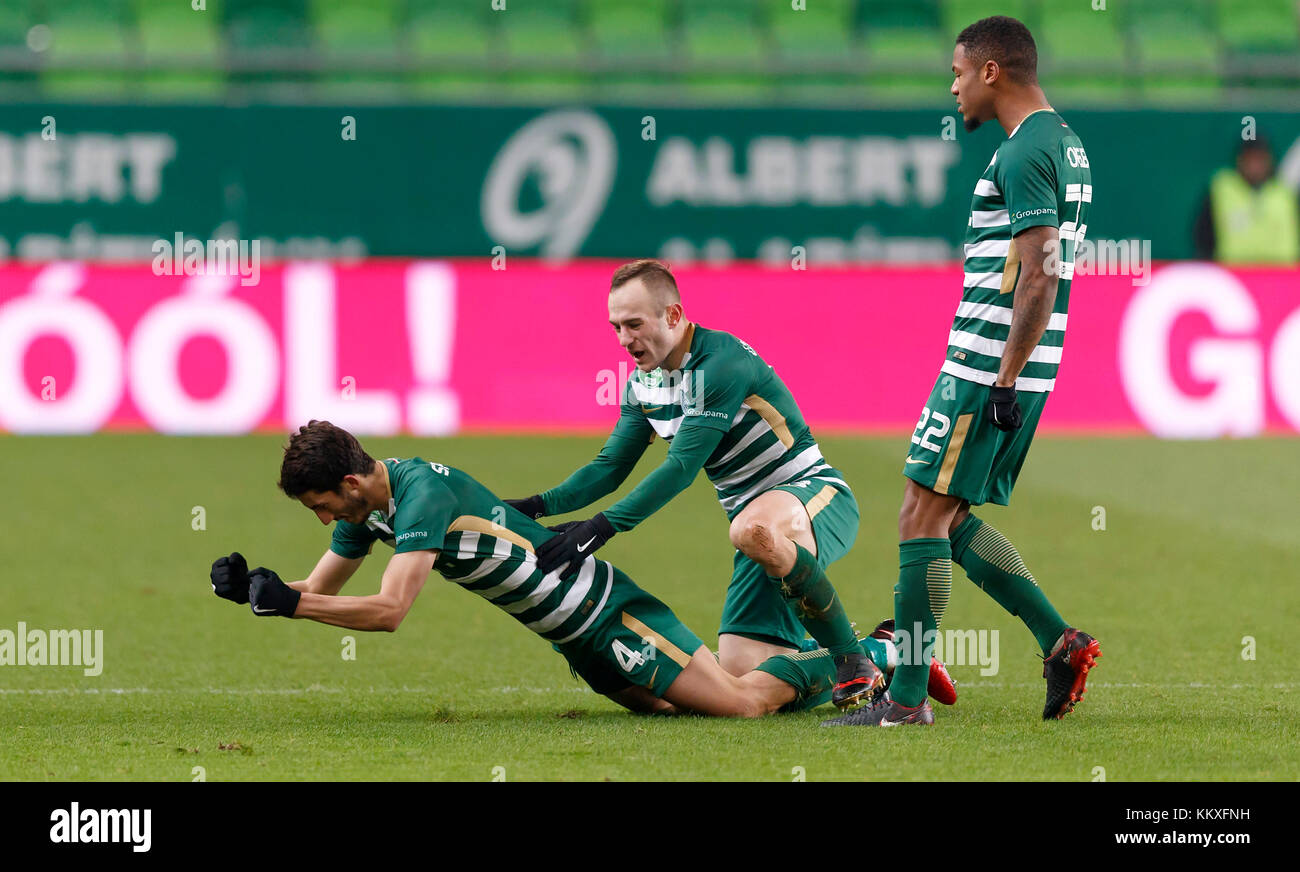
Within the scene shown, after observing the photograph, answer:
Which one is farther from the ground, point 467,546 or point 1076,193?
point 1076,193

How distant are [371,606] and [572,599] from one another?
738 millimetres

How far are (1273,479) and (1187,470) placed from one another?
70 cm

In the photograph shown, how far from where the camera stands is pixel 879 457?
536 inches

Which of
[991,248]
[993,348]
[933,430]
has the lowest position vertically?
[933,430]

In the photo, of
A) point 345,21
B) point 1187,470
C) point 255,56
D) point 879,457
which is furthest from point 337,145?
point 1187,470

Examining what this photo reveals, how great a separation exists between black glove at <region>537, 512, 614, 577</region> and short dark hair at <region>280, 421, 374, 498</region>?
64 centimetres

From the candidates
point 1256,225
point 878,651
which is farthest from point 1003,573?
point 1256,225

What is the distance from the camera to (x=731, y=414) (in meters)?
5.73

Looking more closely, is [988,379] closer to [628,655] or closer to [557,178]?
[628,655]

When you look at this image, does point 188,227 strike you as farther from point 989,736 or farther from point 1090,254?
point 989,736

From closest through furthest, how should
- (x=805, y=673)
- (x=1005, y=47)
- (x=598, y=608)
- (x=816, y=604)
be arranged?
(x=1005, y=47), (x=598, y=608), (x=816, y=604), (x=805, y=673)

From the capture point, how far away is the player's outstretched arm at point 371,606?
16.4ft

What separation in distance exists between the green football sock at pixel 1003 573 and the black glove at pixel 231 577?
226 centimetres
